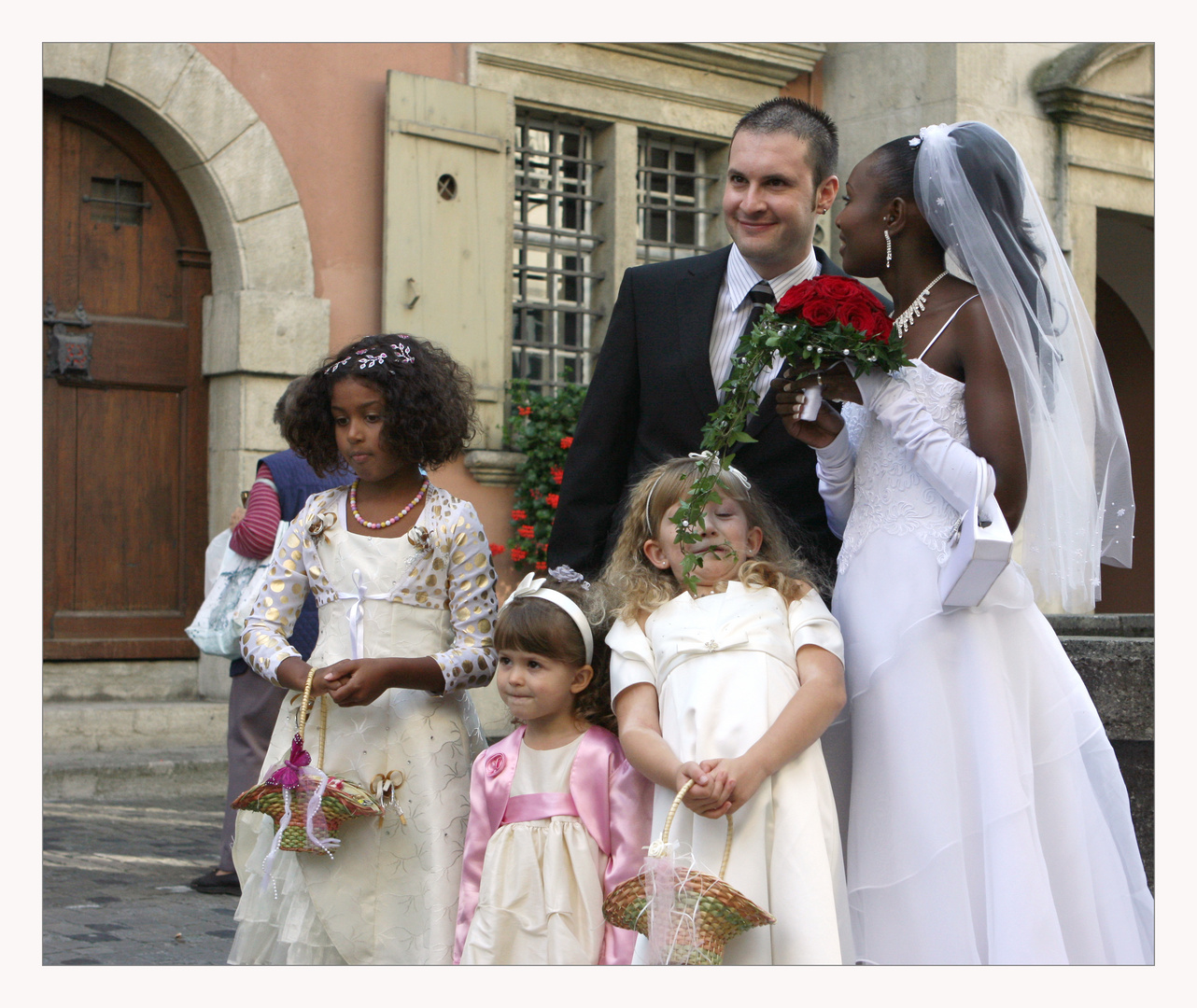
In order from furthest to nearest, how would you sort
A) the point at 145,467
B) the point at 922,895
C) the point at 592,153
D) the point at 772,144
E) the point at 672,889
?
1. the point at 592,153
2. the point at 145,467
3. the point at 772,144
4. the point at 922,895
5. the point at 672,889

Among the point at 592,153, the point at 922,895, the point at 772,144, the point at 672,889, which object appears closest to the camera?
the point at 672,889

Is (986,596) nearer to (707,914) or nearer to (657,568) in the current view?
(657,568)

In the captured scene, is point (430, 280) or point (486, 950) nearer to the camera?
point (486, 950)

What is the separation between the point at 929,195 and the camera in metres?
2.92

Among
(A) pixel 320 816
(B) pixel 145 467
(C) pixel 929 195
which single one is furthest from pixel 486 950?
(B) pixel 145 467

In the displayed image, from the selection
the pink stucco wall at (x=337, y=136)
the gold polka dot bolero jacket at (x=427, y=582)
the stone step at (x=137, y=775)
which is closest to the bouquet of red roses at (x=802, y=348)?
the gold polka dot bolero jacket at (x=427, y=582)

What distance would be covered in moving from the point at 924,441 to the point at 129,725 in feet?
17.9

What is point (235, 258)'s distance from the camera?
764cm

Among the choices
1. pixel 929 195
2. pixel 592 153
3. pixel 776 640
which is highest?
pixel 592 153

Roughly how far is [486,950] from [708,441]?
1163mm

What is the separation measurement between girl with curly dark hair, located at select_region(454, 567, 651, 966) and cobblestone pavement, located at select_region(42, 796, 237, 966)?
1.51m

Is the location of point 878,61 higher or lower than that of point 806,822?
higher

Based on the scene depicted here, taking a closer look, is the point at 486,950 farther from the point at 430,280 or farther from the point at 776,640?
the point at 430,280

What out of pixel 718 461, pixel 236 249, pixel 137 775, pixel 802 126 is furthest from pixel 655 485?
pixel 236 249
